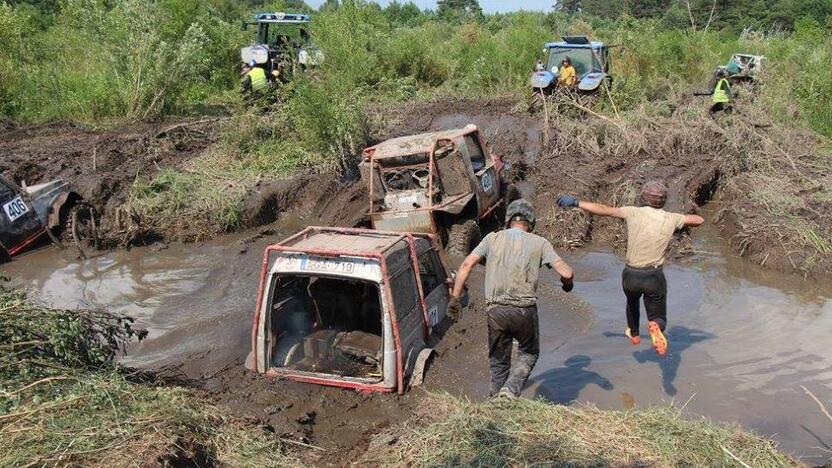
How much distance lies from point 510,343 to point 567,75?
519 inches

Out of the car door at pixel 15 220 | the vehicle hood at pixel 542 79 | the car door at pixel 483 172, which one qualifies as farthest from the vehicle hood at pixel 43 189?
the vehicle hood at pixel 542 79

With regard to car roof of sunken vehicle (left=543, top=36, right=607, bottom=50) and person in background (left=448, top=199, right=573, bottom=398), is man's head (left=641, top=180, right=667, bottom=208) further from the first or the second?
car roof of sunken vehicle (left=543, top=36, right=607, bottom=50)

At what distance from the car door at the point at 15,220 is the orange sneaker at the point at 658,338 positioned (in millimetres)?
9856

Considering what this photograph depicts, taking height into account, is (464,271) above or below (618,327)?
above

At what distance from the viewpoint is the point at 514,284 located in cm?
573

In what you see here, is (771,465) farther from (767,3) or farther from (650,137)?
(767,3)

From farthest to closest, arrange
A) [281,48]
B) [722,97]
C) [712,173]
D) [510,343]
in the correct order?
[281,48] < [722,97] < [712,173] < [510,343]

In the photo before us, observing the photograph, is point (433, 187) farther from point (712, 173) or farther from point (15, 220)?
point (15, 220)

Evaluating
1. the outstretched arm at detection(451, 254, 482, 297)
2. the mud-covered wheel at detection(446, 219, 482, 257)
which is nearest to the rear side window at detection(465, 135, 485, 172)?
the mud-covered wheel at detection(446, 219, 482, 257)

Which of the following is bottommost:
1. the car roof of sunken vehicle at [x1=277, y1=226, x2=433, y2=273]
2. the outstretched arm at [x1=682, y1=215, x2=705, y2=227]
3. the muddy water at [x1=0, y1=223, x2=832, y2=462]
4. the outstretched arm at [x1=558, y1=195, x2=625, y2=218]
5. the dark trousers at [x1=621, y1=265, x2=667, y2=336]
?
the muddy water at [x1=0, y1=223, x2=832, y2=462]

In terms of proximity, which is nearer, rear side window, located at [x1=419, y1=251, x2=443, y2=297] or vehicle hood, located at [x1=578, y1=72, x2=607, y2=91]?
rear side window, located at [x1=419, y1=251, x2=443, y2=297]

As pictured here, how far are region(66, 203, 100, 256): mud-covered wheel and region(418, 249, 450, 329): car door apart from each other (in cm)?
675

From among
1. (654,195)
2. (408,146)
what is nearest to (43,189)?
(408,146)

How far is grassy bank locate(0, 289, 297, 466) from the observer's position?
4.14 m
